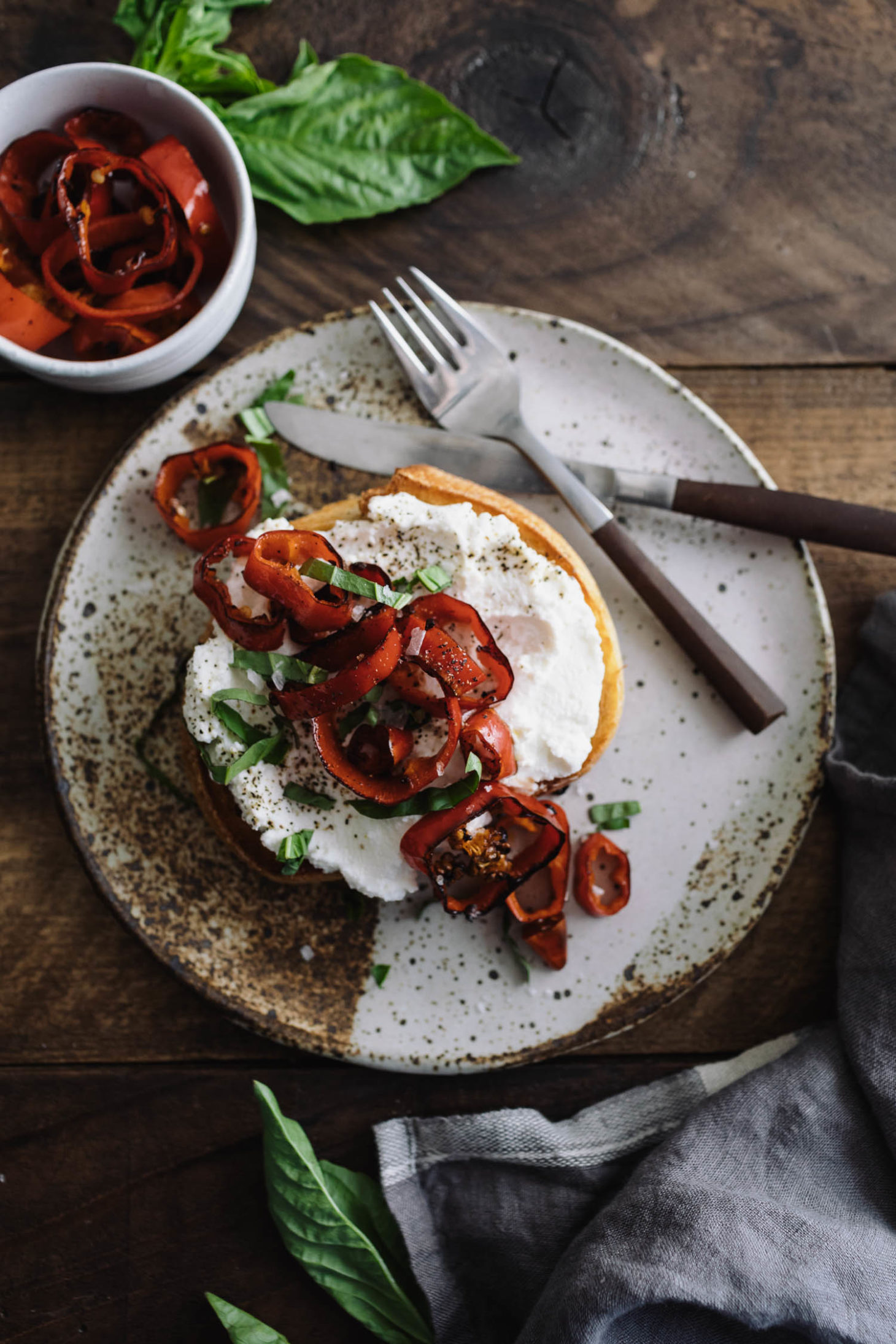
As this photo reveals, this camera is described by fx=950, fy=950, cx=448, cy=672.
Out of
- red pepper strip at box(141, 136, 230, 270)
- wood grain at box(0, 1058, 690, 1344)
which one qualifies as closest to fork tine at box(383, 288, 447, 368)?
red pepper strip at box(141, 136, 230, 270)

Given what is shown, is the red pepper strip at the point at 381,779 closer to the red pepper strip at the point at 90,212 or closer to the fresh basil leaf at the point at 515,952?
the fresh basil leaf at the point at 515,952

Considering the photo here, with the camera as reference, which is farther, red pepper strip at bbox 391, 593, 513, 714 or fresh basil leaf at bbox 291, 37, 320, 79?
fresh basil leaf at bbox 291, 37, 320, 79

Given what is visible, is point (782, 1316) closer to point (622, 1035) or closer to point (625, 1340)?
point (625, 1340)

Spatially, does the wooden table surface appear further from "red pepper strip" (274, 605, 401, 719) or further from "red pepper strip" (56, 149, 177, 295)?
"red pepper strip" (274, 605, 401, 719)

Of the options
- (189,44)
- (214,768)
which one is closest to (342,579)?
(214,768)

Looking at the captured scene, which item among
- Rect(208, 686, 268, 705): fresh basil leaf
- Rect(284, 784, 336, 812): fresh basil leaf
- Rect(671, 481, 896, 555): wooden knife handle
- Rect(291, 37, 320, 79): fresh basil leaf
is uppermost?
Rect(291, 37, 320, 79): fresh basil leaf

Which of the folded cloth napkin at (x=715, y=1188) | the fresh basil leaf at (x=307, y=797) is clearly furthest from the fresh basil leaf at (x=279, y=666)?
the folded cloth napkin at (x=715, y=1188)
